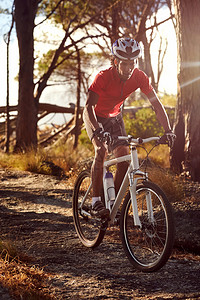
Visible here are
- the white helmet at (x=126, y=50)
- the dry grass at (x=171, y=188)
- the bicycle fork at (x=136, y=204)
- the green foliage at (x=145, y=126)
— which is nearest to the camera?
the bicycle fork at (x=136, y=204)

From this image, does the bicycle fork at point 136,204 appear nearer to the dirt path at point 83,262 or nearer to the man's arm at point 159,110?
the dirt path at point 83,262

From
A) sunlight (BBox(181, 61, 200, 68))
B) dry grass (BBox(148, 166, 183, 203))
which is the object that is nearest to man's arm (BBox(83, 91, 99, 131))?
dry grass (BBox(148, 166, 183, 203))

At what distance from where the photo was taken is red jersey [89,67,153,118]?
4238 mm

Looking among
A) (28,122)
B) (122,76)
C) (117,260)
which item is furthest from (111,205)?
(28,122)

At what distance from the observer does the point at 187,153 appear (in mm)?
8227

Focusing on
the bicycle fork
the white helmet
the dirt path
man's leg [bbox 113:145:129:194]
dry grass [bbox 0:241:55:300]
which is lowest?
the dirt path

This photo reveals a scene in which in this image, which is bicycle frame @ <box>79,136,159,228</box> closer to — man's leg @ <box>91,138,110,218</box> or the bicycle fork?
the bicycle fork

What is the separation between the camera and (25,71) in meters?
12.3

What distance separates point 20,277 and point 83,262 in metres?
0.90

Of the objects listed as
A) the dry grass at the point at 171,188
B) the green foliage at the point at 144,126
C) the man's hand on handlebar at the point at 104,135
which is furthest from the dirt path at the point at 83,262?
the green foliage at the point at 144,126

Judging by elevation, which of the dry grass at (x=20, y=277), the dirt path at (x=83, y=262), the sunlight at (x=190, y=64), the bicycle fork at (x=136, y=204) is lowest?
the dirt path at (x=83, y=262)

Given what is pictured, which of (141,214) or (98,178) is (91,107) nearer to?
(98,178)

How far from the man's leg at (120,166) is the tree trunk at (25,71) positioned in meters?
8.04

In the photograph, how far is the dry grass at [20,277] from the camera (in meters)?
3.26
